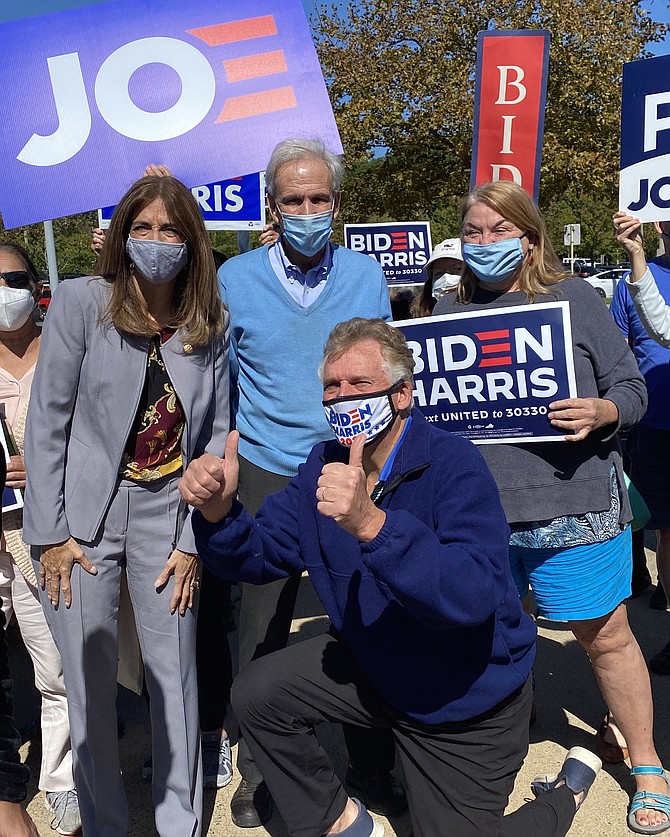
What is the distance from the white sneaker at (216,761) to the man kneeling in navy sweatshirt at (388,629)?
0.79m

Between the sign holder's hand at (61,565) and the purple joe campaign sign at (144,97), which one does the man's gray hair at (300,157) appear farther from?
the sign holder's hand at (61,565)

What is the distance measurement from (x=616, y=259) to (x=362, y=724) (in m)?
63.1

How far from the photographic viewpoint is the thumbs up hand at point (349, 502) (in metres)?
2.01

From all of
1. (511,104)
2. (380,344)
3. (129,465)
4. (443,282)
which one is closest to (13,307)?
(129,465)

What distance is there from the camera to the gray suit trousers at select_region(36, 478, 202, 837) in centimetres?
276

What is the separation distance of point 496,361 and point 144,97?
1685 millimetres

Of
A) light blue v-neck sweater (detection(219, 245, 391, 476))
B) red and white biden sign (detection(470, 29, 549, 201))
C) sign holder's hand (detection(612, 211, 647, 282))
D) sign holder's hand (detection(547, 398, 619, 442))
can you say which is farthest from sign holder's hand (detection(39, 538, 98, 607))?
red and white biden sign (detection(470, 29, 549, 201))

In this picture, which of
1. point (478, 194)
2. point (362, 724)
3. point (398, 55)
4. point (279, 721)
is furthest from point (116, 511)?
point (398, 55)

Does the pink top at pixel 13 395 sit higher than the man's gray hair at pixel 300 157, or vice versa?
the man's gray hair at pixel 300 157

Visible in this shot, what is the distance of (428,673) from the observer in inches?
98.4

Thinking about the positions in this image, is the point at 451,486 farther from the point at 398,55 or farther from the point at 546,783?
the point at 398,55

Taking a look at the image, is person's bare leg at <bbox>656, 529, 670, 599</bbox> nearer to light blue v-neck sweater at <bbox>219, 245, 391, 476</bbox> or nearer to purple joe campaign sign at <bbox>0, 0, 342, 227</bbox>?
light blue v-neck sweater at <bbox>219, 245, 391, 476</bbox>

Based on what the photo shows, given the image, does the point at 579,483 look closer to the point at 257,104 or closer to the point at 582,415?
the point at 582,415

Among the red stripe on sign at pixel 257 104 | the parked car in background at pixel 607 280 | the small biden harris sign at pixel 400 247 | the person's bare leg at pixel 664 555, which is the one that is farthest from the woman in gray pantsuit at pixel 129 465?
the parked car in background at pixel 607 280
